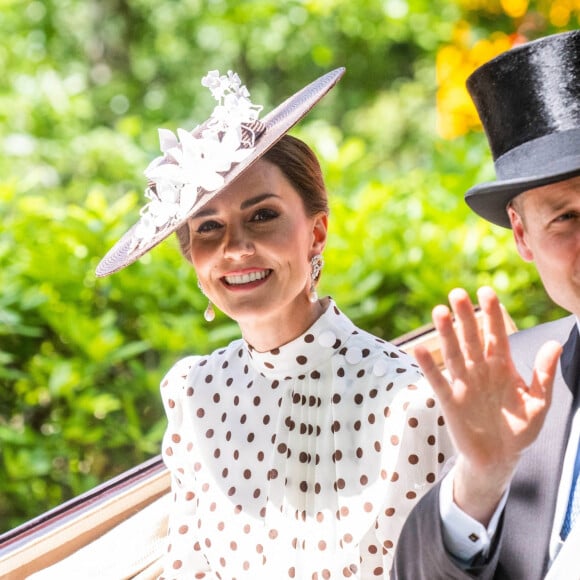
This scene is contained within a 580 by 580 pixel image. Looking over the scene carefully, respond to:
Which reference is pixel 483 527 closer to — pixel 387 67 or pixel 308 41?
pixel 308 41

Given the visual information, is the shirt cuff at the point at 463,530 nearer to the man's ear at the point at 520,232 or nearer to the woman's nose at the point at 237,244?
the man's ear at the point at 520,232

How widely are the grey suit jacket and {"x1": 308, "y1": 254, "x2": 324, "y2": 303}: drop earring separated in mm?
573

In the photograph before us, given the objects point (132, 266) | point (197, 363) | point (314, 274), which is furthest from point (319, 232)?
point (132, 266)

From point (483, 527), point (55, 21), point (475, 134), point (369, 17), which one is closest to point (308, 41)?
point (369, 17)

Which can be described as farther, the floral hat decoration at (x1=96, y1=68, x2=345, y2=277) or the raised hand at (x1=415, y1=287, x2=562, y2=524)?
the floral hat decoration at (x1=96, y1=68, x2=345, y2=277)

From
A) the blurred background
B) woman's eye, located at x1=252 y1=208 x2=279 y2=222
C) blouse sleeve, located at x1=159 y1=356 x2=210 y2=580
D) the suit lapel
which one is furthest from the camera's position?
the blurred background

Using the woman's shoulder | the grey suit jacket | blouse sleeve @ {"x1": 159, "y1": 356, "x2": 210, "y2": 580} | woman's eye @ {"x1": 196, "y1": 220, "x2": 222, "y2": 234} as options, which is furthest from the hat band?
blouse sleeve @ {"x1": 159, "y1": 356, "x2": 210, "y2": 580}

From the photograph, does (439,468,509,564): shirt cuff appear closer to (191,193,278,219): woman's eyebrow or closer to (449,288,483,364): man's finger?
(449,288,483,364): man's finger

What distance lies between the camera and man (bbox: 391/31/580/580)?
4.40 ft

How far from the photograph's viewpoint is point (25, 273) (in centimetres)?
312

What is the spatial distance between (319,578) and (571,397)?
0.66m

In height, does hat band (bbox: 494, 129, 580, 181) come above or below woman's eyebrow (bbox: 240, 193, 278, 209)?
below

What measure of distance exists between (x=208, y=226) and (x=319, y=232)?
0.26 m

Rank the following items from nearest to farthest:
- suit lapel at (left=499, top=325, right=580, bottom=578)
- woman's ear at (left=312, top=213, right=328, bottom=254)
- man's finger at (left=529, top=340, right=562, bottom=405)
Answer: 1. man's finger at (left=529, top=340, right=562, bottom=405)
2. suit lapel at (left=499, top=325, right=580, bottom=578)
3. woman's ear at (left=312, top=213, right=328, bottom=254)
